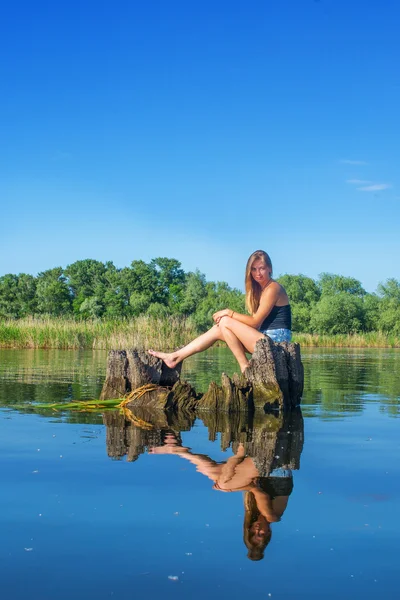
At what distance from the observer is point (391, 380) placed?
13.1m

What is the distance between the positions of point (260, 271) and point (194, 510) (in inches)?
198

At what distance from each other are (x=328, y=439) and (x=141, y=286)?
53619 mm

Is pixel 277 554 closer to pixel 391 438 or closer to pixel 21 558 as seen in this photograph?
pixel 21 558

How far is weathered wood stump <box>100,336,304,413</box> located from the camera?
7688 mm

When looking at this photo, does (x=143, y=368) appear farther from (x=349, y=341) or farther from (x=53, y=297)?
(x=53, y=297)

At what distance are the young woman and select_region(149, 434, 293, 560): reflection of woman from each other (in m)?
2.86

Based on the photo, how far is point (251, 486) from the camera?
3934 mm

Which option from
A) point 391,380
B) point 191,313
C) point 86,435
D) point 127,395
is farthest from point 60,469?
point 191,313

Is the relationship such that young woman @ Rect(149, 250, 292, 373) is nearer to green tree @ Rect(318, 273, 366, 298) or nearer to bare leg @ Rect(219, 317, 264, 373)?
bare leg @ Rect(219, 317, 264, 373)

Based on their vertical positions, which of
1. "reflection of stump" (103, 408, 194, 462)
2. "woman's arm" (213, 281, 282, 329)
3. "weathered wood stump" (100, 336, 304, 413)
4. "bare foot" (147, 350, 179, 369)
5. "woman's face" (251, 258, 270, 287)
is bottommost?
"reflection of stump" (103, 408, 194, 462)

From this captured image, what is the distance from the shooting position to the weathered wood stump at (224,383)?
7688 millimetres

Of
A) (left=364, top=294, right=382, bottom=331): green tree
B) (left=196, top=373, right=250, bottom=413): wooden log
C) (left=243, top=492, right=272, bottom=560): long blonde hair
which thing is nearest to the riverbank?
(left=196, top=373, right=250, bottom=413): wooden log

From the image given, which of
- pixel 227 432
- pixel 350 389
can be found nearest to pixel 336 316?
pixel 350 389

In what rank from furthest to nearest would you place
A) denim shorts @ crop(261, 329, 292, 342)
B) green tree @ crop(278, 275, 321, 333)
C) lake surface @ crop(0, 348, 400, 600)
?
green tree @ crop(278, 275, 321, 333) < denim shorts @ crop(261, 329, 292, 342) < lake surface @ crop(0, 348, 400, 600)
